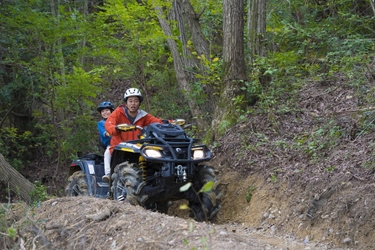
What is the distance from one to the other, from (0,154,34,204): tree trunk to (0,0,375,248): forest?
0.35m

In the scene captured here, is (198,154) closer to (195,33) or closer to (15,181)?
(15,181)

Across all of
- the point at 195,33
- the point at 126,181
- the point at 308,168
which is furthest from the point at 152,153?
the point at 195,33

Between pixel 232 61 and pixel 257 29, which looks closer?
pixel 232 61

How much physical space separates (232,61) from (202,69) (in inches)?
79.7

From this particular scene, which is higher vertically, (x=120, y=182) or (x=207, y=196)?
(x=120, y=182)

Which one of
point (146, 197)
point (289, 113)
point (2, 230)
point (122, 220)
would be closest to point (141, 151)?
point (146, 197)

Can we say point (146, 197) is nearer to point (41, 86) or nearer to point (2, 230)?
point (2, 230)

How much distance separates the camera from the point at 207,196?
842 centimetres

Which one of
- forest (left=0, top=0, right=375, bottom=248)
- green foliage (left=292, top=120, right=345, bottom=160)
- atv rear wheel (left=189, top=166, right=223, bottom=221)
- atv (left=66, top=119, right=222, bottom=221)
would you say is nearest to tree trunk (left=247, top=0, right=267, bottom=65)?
forest (left=0, top=0, right=375, bottom=248)

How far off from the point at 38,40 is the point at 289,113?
24.2ft

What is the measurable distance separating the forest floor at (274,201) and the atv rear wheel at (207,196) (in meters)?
0.26

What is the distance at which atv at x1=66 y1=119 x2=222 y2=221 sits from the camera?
26.2 ft

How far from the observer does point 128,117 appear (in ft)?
31.2

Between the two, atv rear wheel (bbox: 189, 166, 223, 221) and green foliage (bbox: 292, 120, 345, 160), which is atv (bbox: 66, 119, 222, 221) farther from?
green foliage (bbox: 292, 120, 345, 160)
